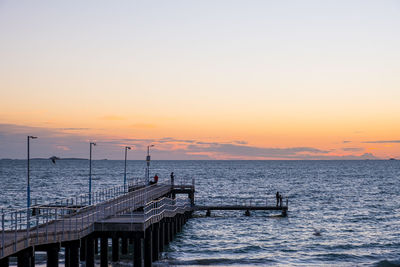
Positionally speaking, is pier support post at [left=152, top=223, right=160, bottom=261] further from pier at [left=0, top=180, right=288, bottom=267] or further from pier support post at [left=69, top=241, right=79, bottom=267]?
pier support post at [left=69, top=241, right=79, bottom=267]

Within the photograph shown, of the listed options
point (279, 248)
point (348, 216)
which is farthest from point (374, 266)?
point (348, 216)

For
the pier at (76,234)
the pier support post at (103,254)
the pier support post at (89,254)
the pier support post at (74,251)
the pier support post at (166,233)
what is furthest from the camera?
the pier support post at (166,233)

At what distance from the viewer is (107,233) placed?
29547mm

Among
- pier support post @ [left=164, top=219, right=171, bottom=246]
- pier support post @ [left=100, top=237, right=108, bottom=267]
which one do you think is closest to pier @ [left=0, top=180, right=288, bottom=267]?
pier support post @ [left=100, top=237, right=108, bottom=267]

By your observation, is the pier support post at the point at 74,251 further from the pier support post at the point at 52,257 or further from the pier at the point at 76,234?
the pier support post at the point at 52,257

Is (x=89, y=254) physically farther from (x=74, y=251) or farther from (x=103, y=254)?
(x=103, y=254)

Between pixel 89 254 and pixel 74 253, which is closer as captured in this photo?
pixel 74 253

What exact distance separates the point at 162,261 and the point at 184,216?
61.6 feet

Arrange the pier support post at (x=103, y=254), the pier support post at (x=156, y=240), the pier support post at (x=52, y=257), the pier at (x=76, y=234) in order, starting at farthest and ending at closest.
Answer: the pier support post at (x=156, y=240)
the pier support post at (x=103, y=254)
the pier support post at (x=52, y=257)
the pier at (x=76, y=234)

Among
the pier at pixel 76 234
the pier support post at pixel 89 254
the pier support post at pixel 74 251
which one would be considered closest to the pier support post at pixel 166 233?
the pier at pixel 76 234

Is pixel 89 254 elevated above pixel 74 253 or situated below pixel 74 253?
below

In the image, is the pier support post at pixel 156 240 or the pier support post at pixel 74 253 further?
the pier support post at pixel 156 240

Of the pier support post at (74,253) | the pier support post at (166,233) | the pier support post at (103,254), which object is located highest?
the pier support post at (74,253)

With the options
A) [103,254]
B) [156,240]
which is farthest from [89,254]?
[156,240]
